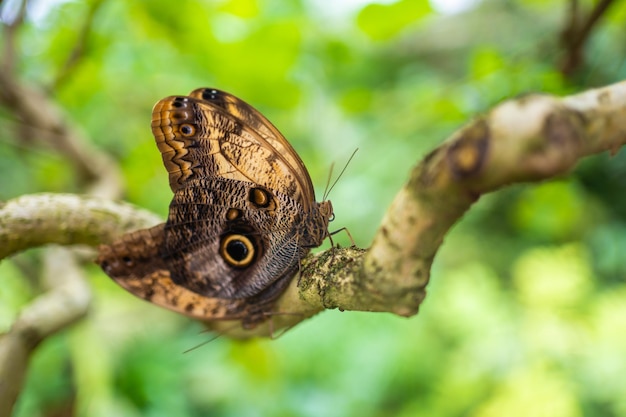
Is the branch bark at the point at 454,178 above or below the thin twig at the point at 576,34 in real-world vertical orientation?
below

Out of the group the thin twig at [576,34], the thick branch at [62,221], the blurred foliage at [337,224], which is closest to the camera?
the thick branch at [62,221]

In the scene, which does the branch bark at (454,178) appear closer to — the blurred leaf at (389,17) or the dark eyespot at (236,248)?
the dark eyespot at (236,248)

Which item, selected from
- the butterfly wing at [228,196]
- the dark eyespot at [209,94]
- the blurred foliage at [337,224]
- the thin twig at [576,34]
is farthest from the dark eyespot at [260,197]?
the thin twig at [576,34]

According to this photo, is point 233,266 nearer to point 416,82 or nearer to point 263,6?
point 263,6

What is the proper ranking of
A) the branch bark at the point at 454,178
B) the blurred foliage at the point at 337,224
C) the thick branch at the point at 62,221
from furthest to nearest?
the blurred foliage at the point at 337,224 → the thick branch at the point at 62,221 → the branch bark at the point at 454,178

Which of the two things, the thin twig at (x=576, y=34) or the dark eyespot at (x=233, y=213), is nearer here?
the dark eyespot at (x=233, y=213)

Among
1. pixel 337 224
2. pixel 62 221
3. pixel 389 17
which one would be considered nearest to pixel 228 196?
pixel 62 221
